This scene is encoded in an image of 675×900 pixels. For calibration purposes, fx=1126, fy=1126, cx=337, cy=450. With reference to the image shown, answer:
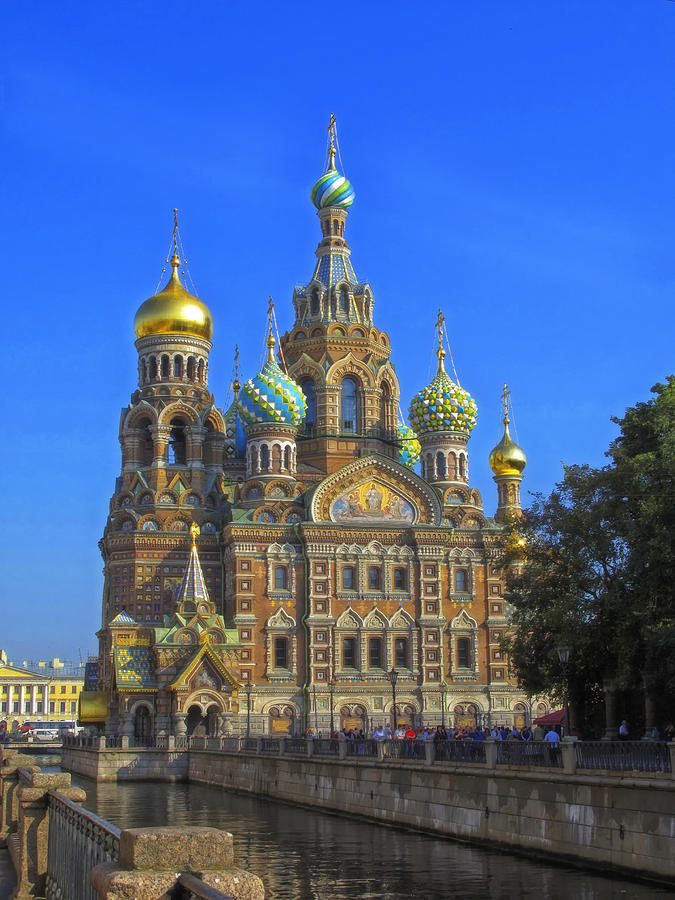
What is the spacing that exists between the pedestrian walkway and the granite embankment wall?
9.20 metres

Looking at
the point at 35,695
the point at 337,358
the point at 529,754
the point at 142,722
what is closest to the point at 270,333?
the point at 337,358

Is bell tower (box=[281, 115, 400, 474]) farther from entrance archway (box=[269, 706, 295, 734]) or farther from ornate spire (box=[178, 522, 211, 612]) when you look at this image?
entrance archway (box=[269, 706, 295, 734])

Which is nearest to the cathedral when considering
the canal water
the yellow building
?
the canal water

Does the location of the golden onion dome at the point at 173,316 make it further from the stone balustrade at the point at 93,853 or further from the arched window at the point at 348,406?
the stone balustrade at the point at 93,853

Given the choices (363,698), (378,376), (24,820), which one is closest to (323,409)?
(378,376)

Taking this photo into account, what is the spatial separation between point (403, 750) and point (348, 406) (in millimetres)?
31255

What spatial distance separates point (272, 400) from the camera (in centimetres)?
5178

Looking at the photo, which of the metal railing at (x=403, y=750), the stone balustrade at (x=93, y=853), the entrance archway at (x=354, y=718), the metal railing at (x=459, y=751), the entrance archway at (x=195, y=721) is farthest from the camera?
the entrance archway at (x=354, y=718)

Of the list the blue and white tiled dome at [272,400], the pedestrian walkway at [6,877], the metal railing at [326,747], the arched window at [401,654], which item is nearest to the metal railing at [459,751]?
the metal railing at [326,747]

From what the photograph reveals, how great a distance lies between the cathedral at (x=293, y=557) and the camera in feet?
154

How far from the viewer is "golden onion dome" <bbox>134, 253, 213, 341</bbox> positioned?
53.7m

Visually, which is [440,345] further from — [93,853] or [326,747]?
[93,853]

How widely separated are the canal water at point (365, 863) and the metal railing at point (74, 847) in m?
5.91

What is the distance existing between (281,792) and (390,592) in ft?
63.0
